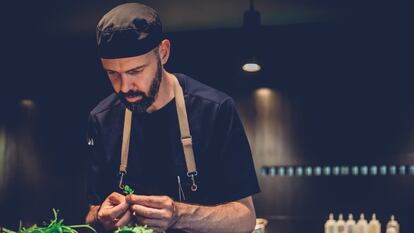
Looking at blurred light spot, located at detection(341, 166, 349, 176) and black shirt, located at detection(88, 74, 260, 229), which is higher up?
blurred light spot, located at detection(341, 166, 349, 176)

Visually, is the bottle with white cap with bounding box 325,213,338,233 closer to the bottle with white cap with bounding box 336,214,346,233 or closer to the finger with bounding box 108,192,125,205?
the bottle with white cap with bounding box 336,214,346,233

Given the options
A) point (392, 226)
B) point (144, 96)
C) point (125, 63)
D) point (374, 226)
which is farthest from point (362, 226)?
point (125, 63)

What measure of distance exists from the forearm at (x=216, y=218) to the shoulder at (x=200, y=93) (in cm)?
33

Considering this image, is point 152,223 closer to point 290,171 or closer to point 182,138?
point 182,138

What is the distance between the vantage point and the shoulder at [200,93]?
1931mm

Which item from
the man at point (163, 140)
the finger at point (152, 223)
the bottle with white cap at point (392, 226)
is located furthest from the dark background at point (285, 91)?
the finger at point (152, 223)

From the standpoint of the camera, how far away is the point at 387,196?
5.57 m

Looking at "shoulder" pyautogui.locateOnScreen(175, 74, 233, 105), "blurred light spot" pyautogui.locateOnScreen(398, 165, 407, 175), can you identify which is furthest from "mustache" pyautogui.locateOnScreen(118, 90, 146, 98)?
"blurred light spot" pyautogui.locateOnScreen(398, 165, 407, 175)

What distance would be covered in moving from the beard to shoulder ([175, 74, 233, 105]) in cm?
14

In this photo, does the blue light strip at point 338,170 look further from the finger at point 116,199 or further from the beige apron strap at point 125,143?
the finger at point 116,199

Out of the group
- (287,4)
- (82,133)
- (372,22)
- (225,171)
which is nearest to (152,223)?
(225,171)

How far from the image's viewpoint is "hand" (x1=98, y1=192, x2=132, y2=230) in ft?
5.01

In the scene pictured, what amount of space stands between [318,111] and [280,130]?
1.32ft

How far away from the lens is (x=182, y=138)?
182 centimetres
